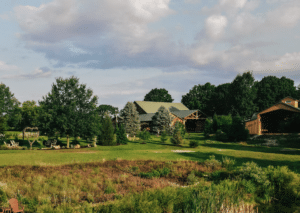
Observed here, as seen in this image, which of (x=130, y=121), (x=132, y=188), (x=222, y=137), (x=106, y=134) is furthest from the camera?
(x=130, y=121)

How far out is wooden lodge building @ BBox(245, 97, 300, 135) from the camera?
40.2 m

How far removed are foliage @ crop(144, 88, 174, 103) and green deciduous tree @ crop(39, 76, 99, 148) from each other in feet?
228

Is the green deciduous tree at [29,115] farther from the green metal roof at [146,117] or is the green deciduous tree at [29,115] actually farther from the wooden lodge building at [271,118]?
the wooden lodge building at [271,118]

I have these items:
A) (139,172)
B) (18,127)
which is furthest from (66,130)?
(18,127)

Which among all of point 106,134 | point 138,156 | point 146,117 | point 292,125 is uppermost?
point 146,117

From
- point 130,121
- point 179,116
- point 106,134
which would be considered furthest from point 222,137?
point 179,116

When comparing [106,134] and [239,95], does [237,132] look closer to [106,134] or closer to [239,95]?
[106,134]

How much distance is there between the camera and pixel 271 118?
45.8 meters

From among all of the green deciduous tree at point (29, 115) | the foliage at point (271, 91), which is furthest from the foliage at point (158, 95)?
the green deciduous tree at point (29, 115)

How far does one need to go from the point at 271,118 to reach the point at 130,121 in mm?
27864

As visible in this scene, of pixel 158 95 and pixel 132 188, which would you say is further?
pixel 158 95

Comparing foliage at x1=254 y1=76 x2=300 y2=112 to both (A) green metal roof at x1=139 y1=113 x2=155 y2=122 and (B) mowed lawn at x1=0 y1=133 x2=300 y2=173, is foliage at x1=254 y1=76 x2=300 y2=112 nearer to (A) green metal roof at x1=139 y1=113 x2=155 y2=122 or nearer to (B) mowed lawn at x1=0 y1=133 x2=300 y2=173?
(A) green metal roof at x1=139 y1=113 x2=155 y2=122

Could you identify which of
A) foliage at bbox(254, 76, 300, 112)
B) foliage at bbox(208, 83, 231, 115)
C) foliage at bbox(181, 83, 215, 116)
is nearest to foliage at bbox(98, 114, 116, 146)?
foliage at bbox(208, 83, 231, 115)

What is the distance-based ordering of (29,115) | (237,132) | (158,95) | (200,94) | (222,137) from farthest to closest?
(158,95)
(200,94)
(29,115)
(222,137)
(237,132)
